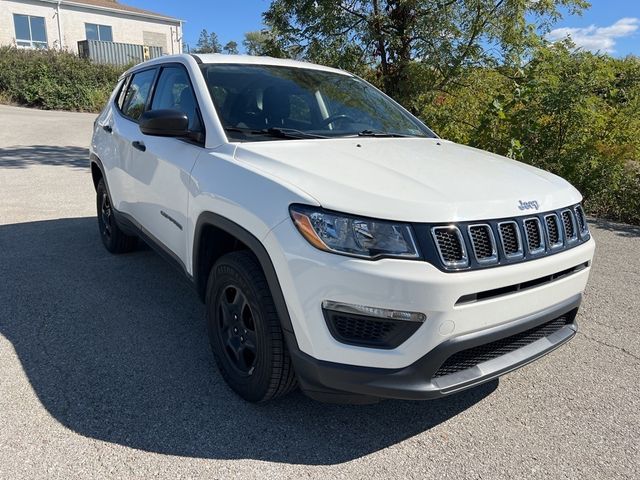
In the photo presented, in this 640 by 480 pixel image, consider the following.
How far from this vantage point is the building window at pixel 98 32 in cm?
3222

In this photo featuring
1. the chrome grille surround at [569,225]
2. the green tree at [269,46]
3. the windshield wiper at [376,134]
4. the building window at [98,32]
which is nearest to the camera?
the chrome grille surround at [569,225]

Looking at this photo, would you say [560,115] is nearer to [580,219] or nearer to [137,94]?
[580,219]

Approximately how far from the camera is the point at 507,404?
2928 mm

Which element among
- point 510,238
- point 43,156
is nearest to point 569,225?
point 510,238

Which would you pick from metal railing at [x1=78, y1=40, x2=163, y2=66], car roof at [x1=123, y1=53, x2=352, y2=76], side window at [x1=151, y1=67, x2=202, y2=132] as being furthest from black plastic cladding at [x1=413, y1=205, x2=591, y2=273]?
metal railing at [x1=78, y1=40, x2=163, y2=66]

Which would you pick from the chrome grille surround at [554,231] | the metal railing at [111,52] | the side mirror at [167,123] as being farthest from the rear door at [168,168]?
the metal railing at [111,52]

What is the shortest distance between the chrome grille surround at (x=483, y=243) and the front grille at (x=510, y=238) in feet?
0.22

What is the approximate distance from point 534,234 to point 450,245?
1.76 ft

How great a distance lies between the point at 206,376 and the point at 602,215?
653cm

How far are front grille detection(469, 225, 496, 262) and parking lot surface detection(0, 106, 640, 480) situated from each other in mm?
980

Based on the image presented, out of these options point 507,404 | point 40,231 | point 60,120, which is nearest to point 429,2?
point 40,231

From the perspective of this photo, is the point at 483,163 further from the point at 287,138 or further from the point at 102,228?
the point at 102,228

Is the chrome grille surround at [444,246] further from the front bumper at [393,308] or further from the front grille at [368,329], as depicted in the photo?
the front grille at [368,329]

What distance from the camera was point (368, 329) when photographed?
86.7 inches
